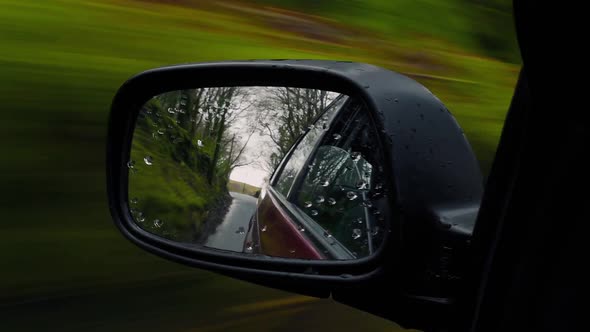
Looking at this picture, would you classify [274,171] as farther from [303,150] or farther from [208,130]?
[208,130]

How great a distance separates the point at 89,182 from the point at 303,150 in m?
1.07

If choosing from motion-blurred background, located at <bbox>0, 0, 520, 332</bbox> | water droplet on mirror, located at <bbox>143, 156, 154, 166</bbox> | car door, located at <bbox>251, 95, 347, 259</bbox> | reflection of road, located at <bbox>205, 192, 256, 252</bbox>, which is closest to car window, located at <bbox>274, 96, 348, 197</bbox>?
car door, located at <bbox>251, 95, 347, 259</bbox>

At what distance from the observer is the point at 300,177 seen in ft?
5.17

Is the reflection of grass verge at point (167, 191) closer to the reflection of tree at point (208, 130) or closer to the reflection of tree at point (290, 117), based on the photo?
the reflection of tree at point (208, 130)

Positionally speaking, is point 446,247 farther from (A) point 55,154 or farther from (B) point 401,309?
(A) point 55,154

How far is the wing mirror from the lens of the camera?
3.62 ft

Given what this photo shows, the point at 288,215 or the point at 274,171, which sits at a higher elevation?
the point at 274,171

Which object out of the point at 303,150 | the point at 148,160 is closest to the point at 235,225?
the point at 303,150

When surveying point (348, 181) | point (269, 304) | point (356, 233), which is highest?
point (348, 181)

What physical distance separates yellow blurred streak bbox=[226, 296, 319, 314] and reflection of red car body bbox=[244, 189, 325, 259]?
2.60 feet

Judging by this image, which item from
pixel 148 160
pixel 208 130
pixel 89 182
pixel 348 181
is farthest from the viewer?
pixel 89 182

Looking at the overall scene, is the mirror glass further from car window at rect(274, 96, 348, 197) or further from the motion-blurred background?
the motion-blurred background

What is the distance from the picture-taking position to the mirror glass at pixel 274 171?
1324mm

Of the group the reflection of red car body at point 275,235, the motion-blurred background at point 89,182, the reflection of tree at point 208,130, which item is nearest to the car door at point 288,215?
the reflection of red car body at point 275,235
